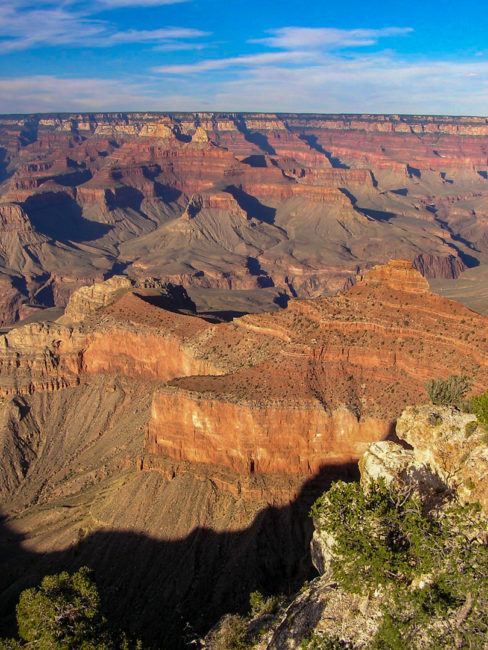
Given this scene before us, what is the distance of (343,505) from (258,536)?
16.6 meters

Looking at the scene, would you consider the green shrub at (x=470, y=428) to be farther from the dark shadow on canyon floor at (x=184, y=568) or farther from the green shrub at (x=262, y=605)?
the dark shadow on canyon floor at (x=184, y=568)

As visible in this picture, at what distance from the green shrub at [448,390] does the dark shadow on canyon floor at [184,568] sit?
8999mm

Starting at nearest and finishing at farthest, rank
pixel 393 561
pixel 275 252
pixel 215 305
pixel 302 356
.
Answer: pixel 393 561, pixel 302 356, pixel 215 305, pixel 275 252

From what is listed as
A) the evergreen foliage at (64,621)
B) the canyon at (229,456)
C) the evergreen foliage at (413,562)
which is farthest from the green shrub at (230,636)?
the evergreen foliage at (413,562)

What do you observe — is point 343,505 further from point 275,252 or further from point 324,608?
point 275,252

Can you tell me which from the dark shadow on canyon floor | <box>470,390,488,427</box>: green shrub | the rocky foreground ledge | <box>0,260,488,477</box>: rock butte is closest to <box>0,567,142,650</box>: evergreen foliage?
the rocky foreground ledge

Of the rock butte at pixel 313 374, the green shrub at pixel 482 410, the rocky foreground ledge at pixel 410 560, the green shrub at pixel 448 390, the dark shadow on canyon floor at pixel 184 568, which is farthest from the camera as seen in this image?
the rock butte at pixel 313 374

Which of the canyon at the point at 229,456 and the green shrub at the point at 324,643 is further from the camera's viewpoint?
the canyon at the point at 229,456

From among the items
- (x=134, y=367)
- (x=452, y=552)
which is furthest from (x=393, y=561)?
(x=134, y=367)

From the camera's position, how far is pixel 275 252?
18788 centimetres

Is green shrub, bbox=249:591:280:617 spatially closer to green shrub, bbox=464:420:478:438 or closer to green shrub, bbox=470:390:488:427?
green shrub, bbox=464:420:478:438

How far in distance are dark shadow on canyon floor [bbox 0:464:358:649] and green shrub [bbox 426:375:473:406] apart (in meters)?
9.00

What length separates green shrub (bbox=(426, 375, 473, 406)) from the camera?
133 ft

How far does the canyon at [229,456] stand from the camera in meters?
41.5
